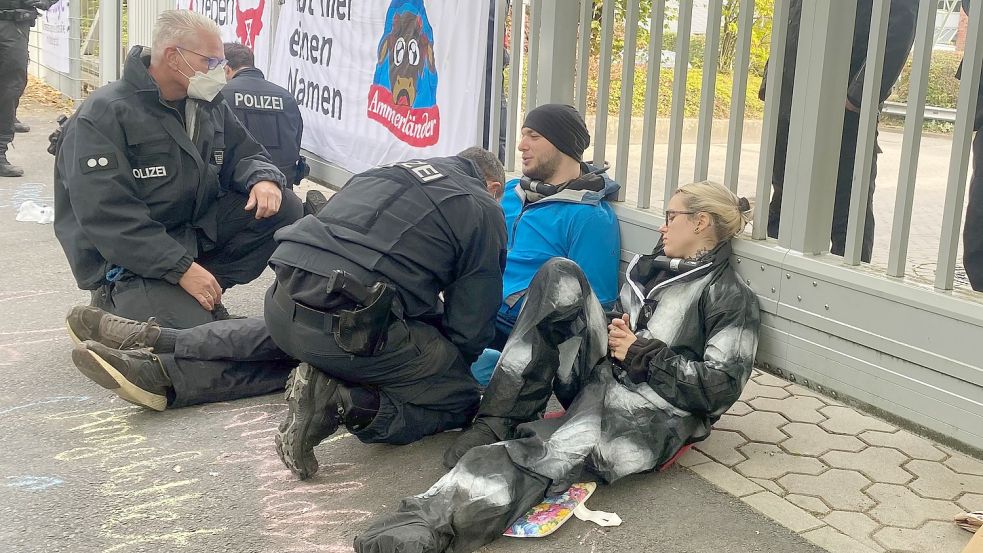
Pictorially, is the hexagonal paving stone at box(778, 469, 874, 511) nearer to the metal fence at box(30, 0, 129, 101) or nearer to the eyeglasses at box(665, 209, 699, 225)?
the eyeglasses at box(665, 209, 699, 225)

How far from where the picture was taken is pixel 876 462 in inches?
145

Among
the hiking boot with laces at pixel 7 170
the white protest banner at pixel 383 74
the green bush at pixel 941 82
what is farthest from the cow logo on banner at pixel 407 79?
the green bush at pixel 941 82

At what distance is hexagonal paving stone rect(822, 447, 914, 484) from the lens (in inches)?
140

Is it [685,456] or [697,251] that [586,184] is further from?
[685,456]

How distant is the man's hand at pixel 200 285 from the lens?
4.32m

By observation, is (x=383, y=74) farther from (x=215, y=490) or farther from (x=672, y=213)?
(x=215, y=490)

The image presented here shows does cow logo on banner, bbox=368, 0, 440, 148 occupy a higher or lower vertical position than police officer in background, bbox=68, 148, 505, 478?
higher

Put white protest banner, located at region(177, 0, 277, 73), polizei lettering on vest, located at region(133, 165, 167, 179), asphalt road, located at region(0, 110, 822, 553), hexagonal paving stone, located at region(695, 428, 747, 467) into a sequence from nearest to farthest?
asphalt road, located at region(0, 110, 822, 553), hexagonal paving stone, located at region(695, 428, 747, 467), polizei lettering on vest, located at region(133, 165, 167, 179), white protest banner, located at region(177, 0, 277, 73)

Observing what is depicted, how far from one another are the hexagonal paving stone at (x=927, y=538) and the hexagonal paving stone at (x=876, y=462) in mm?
374

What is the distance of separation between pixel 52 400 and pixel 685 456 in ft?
8.23

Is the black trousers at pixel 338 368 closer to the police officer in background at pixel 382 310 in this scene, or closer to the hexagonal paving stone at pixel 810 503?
the police officer in background at pixel 382 310

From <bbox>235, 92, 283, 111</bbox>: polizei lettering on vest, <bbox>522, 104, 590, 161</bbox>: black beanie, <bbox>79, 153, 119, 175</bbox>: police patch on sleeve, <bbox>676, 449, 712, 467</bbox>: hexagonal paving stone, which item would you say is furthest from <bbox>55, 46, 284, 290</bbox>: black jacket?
<bbox>676, 449, 712, 467</bbox>: hexagonal paving stone

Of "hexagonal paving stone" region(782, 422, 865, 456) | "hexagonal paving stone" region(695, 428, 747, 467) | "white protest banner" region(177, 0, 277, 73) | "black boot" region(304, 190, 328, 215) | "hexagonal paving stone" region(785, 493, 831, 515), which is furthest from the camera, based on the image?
"white protest banner" region(177, 0, 277, 73)

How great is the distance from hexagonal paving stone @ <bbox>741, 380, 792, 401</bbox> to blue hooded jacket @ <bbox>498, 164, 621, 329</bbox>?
75 centimetres
